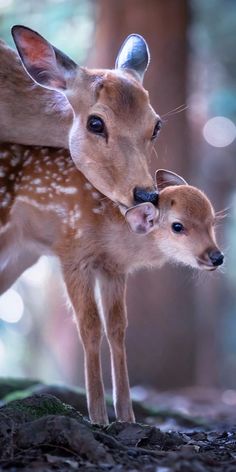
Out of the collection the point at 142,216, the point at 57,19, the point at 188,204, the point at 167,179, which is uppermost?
the point at 57,19

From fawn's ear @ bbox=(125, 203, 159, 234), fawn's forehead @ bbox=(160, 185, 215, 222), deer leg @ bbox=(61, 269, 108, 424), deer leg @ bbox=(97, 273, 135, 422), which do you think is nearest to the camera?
fawn's ear @ bbox=(125, 203, 159, 234)

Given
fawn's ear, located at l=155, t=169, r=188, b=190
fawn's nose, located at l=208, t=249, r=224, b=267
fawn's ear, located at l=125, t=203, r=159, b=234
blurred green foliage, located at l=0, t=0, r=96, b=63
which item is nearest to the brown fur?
fawn's ear, located at l=125, t=203, r=159, b=234

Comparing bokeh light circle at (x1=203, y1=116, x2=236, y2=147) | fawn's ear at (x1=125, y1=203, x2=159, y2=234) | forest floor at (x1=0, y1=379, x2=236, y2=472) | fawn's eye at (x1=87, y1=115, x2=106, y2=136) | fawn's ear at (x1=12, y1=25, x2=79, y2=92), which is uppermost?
bokeh light circle at (x1=203, y1=116, x2=236, y2=147)

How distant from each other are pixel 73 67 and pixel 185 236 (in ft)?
4.32

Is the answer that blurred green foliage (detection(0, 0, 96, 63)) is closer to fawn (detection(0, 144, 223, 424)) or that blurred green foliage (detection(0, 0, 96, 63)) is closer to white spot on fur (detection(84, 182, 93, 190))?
fawn (detection(0, 144, 223, 424))

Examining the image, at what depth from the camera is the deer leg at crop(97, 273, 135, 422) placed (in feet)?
17.0

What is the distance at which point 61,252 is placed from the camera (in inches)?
212

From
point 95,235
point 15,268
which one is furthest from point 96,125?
point 15,268

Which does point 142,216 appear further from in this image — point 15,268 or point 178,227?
point 15,268

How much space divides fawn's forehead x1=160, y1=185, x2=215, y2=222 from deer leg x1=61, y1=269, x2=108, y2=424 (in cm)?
78

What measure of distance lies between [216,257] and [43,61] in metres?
1.69

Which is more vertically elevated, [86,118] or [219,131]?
[219,131]

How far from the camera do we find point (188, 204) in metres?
4.90

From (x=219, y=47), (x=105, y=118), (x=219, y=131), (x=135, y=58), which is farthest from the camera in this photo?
(x=219, y=131)
